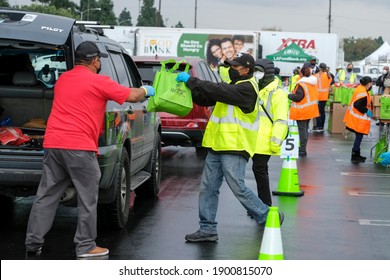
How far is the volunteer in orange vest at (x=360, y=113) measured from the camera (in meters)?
17.9

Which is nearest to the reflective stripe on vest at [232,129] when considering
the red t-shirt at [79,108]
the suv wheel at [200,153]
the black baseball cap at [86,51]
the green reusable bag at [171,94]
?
the green reusable bag at [171,94]

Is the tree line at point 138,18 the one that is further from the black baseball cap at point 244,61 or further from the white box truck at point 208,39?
the black baseball cap at point 244,61

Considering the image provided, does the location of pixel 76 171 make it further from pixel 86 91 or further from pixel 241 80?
pixel 241 80

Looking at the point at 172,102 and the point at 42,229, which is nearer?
the point at 42,229

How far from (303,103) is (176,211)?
8.24 meters

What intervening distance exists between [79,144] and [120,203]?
1.55m

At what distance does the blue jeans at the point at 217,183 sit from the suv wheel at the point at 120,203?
82 centimetres

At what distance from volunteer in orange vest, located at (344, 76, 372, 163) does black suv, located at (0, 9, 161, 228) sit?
740 cm

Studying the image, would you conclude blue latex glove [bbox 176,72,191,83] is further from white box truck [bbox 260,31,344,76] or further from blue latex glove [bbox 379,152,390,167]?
white box truck [bbox 260,31,344,76]

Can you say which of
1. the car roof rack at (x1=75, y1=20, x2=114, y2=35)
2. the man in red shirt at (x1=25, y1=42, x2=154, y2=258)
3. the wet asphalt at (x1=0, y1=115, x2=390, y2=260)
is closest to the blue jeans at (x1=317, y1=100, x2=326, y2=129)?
the wet asphalt at (x1=0, y1=115, x2=390, y2=260)

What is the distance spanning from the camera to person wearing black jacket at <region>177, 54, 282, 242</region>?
8.81 metres

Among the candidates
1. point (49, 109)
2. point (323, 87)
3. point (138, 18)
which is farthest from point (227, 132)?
point (138, 18)
